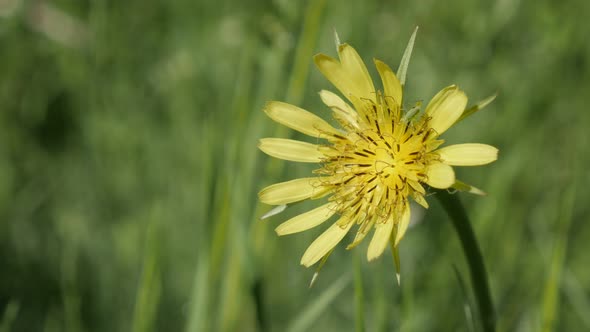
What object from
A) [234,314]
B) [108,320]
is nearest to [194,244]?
[108,320]

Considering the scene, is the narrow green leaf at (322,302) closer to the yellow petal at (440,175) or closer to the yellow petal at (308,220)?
the yellow petal at (308,220)

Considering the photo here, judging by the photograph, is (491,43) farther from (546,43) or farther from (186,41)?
(186,41)

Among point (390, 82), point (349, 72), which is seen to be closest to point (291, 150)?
point (349, 72)

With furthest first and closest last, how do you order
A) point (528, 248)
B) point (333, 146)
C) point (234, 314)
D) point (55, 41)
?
point (55, 41) < point (528, 248) < point (234, 314) < point (333, 146)

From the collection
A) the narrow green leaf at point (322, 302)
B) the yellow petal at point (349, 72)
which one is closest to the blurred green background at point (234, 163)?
the narrow green leaf at point (322, 302)

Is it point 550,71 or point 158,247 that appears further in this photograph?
point 550,71

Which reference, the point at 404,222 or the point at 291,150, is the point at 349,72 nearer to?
the point at 291,150
